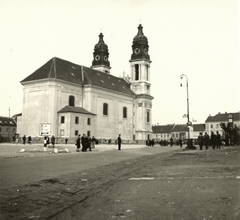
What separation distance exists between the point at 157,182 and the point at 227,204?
2.79 metres

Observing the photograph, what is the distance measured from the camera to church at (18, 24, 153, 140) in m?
55.0

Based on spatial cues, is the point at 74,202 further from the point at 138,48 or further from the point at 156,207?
the point at 138,48

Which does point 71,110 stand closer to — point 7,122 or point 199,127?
point 7,122

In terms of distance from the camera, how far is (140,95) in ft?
251

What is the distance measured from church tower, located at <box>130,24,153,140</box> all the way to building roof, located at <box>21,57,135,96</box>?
129 inches

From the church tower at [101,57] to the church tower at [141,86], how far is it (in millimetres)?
7442

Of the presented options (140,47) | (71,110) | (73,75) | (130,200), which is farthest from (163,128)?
(130,200)

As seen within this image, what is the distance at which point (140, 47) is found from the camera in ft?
256

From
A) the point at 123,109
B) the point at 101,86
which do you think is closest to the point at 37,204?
the point at 101,86

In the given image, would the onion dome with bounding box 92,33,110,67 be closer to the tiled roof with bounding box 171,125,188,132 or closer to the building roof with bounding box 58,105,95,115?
the building roof with bounding box 58,105,95,115

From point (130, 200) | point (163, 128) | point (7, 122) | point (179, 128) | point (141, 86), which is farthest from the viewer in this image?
point (163, 128)

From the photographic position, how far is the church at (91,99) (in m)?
55.0

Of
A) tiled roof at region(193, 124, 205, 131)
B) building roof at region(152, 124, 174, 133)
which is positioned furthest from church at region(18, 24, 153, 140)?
building roof at region(152, 124, 174, 133)

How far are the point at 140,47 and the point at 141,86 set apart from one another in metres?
A: 9.83
